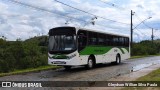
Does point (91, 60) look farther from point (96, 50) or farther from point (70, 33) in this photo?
point (70, 33)

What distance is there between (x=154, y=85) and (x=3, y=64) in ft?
45.6

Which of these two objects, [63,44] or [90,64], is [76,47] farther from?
[90,64]

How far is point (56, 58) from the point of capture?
888 inches

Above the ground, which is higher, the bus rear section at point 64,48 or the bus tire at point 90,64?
the bus rear section at point 64,48

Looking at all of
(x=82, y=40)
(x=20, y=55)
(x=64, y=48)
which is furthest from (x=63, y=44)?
(x=20, y=55)

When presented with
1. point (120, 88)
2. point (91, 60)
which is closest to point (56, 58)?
point (91, 60)

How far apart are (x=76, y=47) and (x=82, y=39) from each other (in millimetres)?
1190

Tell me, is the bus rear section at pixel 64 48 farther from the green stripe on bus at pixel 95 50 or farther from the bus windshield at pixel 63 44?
the green stripe on bus at pixel 95 50

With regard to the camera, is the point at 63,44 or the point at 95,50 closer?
the point at 63,44

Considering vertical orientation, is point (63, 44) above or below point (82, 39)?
below

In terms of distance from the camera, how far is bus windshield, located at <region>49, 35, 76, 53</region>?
22562 mm

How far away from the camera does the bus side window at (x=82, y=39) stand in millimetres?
23164

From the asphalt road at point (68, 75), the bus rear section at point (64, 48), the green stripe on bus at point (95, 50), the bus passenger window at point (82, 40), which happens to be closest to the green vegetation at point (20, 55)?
the bus rear section at point (64, 48)

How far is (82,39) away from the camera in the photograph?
23.6 m
